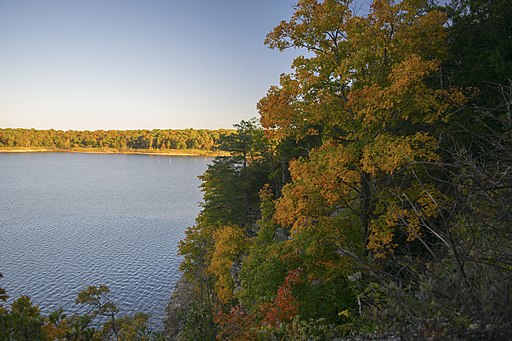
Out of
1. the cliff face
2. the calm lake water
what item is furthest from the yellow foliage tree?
the calm lake water

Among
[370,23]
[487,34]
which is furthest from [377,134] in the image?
[487,34]

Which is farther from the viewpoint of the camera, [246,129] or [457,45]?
[246,129]

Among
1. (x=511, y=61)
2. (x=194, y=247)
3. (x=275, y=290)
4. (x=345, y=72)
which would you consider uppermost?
(x=511, y=61)

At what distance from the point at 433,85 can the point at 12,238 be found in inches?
1811

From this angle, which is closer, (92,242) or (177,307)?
(177,307)

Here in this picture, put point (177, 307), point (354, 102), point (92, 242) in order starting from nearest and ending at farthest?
point (354, 102) < point (177, 307) < point (92, 242)

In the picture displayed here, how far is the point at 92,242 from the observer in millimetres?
40188

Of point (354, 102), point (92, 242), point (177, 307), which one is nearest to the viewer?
point (354, 102)

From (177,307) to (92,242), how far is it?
1842cm

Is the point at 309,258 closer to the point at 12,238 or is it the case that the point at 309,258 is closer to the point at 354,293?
the point at 354,293

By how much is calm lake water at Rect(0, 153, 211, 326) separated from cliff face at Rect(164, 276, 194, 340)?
2.53 feet

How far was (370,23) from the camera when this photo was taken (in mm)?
9766

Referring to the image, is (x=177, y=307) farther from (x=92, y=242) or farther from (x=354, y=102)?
(x=354, y=102)

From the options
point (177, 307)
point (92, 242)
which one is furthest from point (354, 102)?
point (92, 242)
